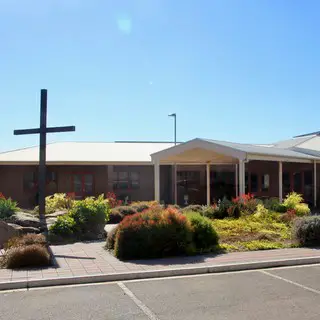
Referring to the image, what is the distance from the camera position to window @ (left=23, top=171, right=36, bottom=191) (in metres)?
24.8

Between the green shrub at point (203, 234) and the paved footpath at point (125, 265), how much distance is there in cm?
70

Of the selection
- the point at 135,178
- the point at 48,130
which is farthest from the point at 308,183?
the point at 48,130

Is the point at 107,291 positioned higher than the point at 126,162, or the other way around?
the point at 126,162

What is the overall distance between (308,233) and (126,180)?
55.2ft

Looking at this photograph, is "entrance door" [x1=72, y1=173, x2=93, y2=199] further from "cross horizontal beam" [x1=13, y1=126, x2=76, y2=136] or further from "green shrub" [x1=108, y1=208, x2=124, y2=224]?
"cross horizontal beam" [x1=13, y1=126, x2=76, y2=136]

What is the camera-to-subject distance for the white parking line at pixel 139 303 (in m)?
5.39

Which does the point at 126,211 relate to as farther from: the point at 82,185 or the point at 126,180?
the point at 126,180

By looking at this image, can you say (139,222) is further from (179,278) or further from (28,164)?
(28,164)

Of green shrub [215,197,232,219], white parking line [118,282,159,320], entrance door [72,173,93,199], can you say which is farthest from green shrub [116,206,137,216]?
entrance door [72,173,93,199]

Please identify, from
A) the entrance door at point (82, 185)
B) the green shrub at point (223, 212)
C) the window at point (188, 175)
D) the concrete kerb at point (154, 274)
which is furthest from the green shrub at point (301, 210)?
the entrance door at point (82, 185)

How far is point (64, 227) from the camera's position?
11.7 m

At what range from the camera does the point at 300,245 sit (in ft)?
34.7

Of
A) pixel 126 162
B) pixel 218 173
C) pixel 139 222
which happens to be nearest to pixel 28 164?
pixel 126 162

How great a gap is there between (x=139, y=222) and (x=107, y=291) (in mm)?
2978
